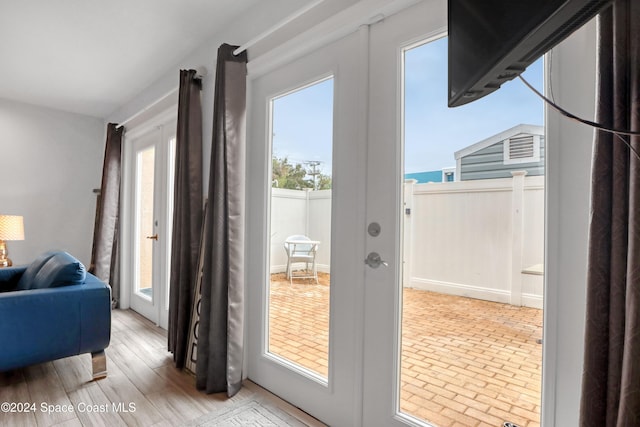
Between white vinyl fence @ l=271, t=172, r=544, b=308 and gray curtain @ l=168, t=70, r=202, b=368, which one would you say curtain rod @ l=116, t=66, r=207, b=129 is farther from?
white vinyl fence @ l=271, t=172, r=544, b=308

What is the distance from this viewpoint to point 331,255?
5.86ft

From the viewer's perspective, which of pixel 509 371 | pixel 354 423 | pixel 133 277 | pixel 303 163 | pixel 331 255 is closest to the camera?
pixel 509 371

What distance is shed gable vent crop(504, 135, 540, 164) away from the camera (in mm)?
1196

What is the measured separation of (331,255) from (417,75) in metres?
0.93

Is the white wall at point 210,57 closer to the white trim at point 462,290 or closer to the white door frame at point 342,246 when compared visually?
the white door frame at point 342,246

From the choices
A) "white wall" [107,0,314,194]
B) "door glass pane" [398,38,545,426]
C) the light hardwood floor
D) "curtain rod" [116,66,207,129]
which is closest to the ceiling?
"white wall" [107,0,314,194]

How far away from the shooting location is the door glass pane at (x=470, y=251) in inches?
48.2

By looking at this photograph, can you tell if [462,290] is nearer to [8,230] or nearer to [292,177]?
[292,177]

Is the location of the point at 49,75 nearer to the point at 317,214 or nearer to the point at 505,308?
the point at 317,214

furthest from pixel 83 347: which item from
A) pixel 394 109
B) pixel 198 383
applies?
pixel 394 109

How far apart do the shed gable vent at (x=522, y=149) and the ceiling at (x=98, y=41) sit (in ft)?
5.68

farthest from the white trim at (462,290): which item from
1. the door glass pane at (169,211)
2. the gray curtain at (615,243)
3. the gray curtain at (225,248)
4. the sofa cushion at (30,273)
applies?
the sofa cushion at (30,273)

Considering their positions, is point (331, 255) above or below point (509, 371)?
above

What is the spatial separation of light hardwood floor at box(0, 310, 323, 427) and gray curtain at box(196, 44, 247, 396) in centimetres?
16
